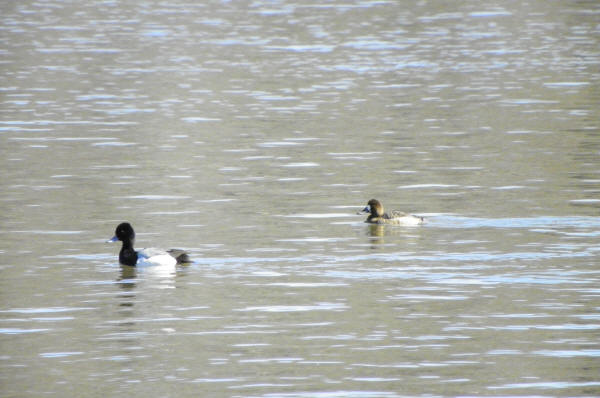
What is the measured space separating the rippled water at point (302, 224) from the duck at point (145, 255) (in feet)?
0.72

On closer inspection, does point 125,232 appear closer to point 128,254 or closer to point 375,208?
point 128,254

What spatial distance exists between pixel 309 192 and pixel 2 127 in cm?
1311

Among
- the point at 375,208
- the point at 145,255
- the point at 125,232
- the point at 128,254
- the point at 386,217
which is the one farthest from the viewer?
the point at 375,208

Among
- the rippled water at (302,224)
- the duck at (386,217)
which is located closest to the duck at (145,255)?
the rippled water at (302,224)

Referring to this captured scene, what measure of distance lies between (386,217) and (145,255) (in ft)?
16.6

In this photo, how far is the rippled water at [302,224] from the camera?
15.0 metres

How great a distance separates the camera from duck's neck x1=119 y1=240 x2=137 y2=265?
20.8m

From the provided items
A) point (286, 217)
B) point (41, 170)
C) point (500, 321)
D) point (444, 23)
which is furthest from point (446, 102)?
point (444, 23)

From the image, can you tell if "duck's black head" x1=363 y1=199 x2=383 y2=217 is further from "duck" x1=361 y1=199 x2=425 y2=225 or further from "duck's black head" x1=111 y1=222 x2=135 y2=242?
"duck's black head" x1=111 y1=222 x2=135 y2=242

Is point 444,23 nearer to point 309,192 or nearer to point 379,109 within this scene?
point 379,109

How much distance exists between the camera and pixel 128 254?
20.9m

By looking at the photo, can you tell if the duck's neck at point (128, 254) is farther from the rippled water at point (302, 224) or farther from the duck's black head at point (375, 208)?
the duck's black head at point (375, 208)

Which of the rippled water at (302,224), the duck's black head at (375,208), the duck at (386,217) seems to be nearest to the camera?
the rippled water at (302,224)

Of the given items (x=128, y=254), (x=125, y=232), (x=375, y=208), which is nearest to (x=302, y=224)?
(x=375, y=208)
